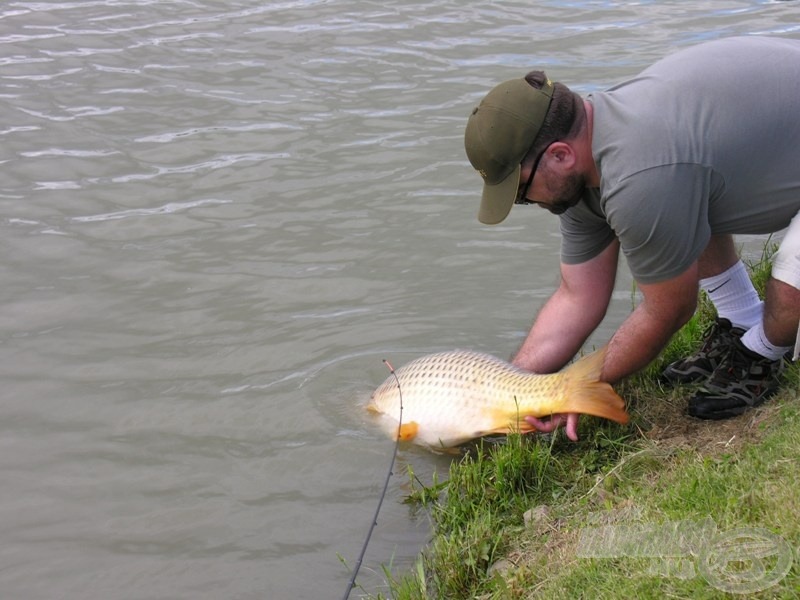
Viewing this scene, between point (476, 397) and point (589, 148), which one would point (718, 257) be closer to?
point (589, 148)

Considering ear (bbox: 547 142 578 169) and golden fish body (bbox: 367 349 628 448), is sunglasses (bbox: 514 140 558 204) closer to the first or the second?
ear (bbox: 547 142 578 169)

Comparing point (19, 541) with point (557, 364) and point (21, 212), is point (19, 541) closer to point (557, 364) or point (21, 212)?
point (557, 364)

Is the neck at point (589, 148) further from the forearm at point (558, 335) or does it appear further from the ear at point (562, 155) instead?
the forearm at point (558, 335)

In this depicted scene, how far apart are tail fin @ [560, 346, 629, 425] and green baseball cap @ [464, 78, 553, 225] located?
0.71 meters

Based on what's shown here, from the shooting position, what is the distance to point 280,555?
4.26m

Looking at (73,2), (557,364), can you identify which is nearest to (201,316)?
(557,364)

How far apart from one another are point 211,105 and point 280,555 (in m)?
5.89

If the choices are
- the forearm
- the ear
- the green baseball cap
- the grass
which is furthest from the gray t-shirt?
the forearm

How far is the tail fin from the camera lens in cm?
401

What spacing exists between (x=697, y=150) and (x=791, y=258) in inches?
26.1

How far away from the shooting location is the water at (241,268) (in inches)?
176

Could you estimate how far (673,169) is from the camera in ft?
11.6

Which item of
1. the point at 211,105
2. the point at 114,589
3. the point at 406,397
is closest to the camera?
the point at 114,589

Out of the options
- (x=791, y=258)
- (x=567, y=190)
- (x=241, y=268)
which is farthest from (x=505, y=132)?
(x=241, y=268)
